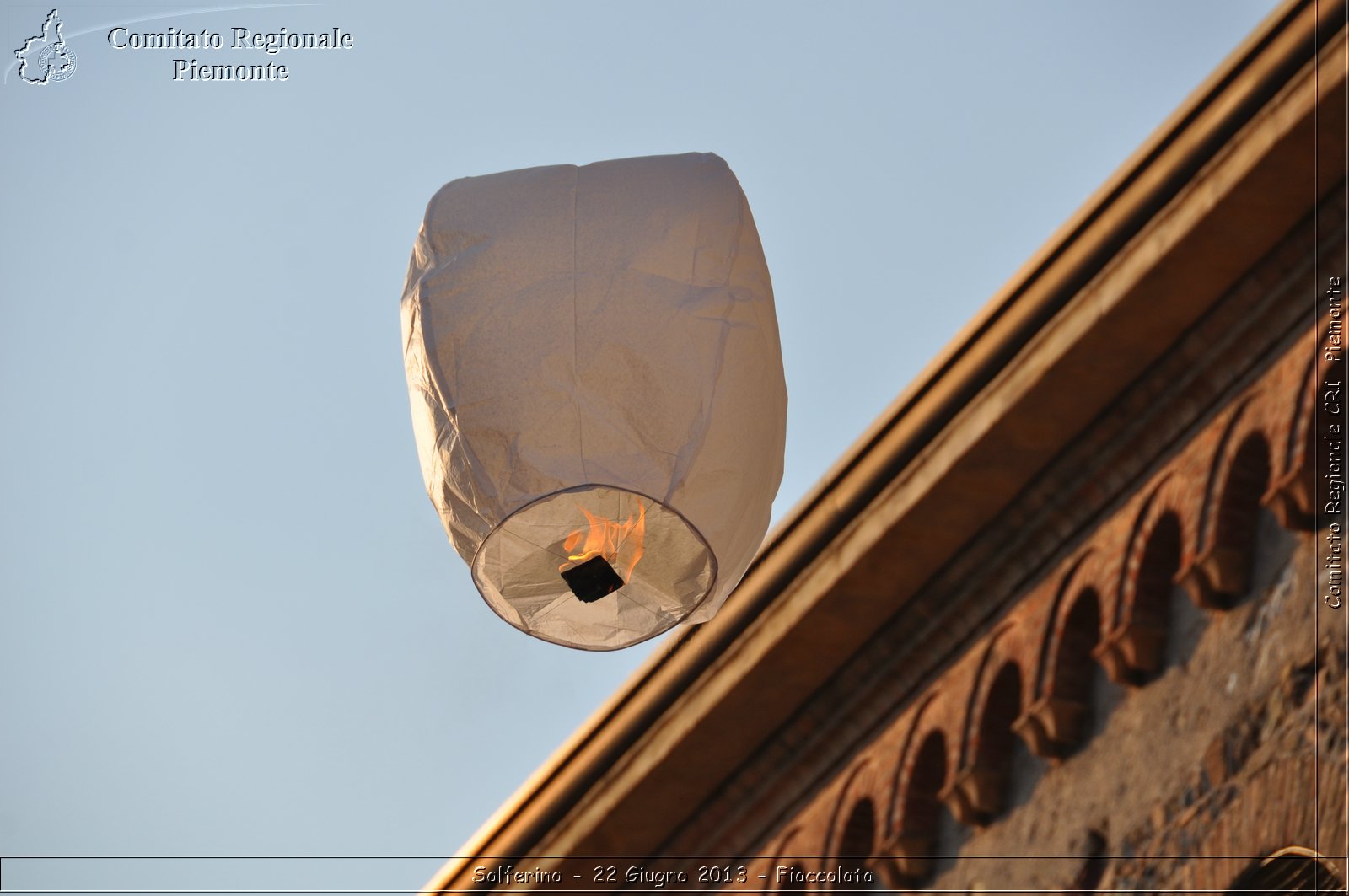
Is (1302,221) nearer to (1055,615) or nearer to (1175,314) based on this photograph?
(1175,314)

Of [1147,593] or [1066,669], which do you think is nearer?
[1147,593]

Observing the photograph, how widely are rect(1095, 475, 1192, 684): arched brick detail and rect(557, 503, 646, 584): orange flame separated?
10.9 feet

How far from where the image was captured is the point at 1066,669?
278 inches

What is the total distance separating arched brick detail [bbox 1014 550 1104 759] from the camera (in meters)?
6.99

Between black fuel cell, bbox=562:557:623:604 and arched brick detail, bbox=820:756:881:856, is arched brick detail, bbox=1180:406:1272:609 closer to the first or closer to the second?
arched brick detail, bbox=820:756:881:856

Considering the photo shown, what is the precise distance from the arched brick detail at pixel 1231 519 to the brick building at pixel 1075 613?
0.01 meters

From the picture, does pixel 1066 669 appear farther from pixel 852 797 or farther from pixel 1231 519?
pixel 852 797

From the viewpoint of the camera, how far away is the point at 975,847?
7219 mm

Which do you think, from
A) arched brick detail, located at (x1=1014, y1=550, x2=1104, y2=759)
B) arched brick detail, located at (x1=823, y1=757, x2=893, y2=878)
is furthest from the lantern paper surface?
arched brick detail, located at (x1=823, y1=757, x2=893, y2=878)

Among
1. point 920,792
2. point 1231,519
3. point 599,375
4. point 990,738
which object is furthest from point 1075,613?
point 599,375

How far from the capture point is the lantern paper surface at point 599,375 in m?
3.51

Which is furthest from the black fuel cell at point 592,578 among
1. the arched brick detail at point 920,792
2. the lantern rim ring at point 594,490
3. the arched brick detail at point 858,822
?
the arched brick detail at point 858,822

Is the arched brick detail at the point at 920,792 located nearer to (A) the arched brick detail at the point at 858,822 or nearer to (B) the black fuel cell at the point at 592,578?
(A) the arched brick detail at the point at 858,822

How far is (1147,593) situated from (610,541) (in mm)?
3450
